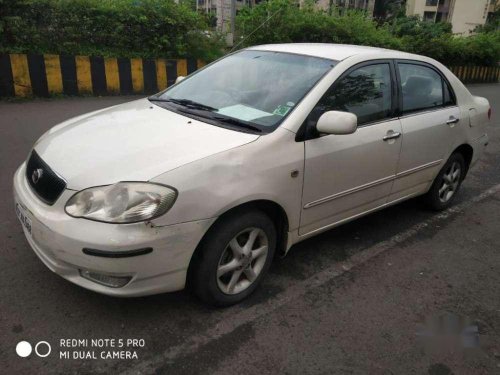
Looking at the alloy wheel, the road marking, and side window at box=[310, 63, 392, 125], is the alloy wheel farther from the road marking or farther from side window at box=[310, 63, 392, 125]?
side window at box=[310, 63, 392, 125]

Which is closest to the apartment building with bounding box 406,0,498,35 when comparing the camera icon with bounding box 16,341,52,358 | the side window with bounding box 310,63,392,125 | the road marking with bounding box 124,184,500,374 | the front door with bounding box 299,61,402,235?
the side window with bounding box 310,63,392,125

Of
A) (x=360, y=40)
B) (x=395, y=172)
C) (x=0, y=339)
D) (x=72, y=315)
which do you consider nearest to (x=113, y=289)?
(x=72, y=315)

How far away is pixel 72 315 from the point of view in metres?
2.64

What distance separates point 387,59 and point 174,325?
2679 mm

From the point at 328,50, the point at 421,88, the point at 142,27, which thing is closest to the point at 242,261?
the point at 328,50

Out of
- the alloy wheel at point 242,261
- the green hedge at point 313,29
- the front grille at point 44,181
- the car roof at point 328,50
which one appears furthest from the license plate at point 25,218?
the green hedge at point 313,29

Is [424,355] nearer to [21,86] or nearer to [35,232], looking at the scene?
[35,232]

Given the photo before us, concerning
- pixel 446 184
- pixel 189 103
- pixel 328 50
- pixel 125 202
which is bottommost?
pixel 446 184

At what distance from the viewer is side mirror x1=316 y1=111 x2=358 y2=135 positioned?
2.84 m

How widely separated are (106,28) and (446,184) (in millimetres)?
7756

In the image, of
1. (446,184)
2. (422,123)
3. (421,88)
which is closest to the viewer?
(422,123)

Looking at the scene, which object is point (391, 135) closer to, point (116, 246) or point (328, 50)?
point (328, 50)

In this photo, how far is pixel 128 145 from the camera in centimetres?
267

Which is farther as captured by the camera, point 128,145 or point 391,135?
point 391,135
